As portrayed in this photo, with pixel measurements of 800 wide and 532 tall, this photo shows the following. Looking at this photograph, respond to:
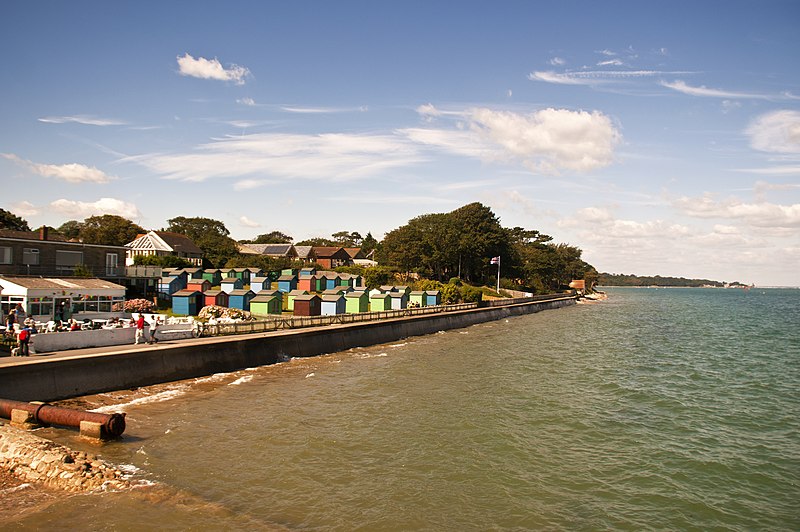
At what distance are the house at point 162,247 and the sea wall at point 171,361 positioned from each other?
4619cm

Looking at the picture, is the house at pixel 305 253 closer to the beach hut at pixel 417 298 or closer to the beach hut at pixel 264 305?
the beach hut at pixel 417 298

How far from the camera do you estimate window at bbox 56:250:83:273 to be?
39.3m

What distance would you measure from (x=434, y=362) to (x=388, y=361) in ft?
10.3

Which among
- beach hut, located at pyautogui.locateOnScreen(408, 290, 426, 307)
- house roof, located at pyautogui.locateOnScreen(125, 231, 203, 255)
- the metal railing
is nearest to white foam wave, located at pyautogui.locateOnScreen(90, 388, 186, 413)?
the metal railing

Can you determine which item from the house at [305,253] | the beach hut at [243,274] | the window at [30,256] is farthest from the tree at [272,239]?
the window at [30,256]

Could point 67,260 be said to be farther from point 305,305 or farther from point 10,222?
point 10,222

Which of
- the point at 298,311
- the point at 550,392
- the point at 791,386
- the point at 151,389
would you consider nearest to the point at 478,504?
the point at 550,392

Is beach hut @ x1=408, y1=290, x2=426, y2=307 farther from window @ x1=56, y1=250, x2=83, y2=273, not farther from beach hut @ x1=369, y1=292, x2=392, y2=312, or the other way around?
window @ x1=56, y1=250, x2=83, y2=273

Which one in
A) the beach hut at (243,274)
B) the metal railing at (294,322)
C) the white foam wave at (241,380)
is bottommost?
the white foam wave at (241,380)

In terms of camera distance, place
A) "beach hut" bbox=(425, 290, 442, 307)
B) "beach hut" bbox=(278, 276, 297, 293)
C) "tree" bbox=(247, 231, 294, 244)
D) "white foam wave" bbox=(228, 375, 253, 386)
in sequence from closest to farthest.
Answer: "white foam wave" bbox=(228, 375, 253, 386) → "beach hut" bbox=(278, 276, 297, 293) → "beach hut" bbox=(425, 290, 442, 307) → "tree" bbox=(247, 231, 294, 244)

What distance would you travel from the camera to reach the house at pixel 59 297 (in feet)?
92.2

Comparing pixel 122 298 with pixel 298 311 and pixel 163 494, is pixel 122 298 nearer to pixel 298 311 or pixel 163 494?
pixel 298 311

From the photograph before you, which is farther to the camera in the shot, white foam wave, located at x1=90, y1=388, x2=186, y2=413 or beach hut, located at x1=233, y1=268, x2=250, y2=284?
beach hut, located at x1=233, y1=268, x2=250, y2=284

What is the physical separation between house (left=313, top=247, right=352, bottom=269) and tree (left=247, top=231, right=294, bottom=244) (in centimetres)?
3197
